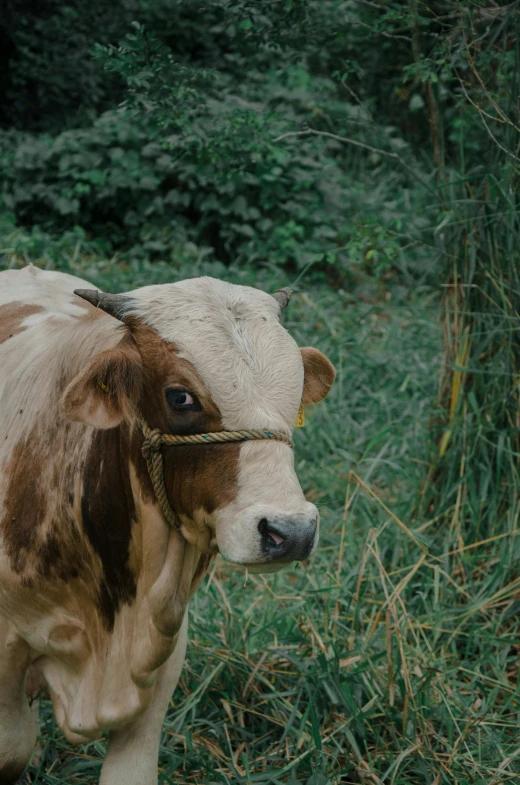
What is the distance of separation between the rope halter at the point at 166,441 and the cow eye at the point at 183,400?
64mm

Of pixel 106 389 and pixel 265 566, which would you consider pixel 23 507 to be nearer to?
pixel 106 389

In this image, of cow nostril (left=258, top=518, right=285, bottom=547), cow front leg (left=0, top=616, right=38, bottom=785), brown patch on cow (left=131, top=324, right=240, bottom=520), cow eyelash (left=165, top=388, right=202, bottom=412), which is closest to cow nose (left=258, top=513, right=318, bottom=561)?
cow nostril (left=258, top=518, right=285, bottom=547)

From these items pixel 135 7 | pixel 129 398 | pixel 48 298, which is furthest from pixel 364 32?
pixel 129 398

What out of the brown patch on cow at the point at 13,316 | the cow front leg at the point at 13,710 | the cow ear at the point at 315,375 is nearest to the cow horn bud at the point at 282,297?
the cow ear at the point at 315,375

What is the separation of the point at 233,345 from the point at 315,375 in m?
0.52

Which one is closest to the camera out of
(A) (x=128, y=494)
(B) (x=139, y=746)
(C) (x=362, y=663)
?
(A) (x=128, y=494)

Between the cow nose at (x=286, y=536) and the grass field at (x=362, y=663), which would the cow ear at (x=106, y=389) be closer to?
the cow nose at (x=286, y=536)

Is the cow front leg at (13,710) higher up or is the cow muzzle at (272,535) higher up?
the cow muzzle at (272,535)

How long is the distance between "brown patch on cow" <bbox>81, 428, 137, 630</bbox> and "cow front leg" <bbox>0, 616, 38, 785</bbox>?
0.36 meters

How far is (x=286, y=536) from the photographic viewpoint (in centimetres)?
201

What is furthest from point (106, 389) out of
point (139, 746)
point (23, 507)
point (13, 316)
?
point (139, 746)

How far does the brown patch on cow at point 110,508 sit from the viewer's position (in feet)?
8.05

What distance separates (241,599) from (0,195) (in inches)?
180

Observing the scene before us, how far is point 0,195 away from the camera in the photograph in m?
7.46
